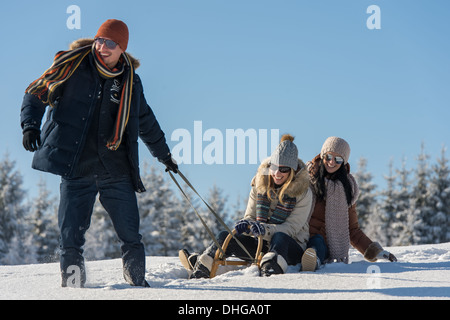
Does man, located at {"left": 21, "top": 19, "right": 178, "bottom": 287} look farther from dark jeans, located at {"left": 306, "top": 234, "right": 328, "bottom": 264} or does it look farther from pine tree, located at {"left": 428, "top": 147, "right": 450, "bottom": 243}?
pine tree, located at {"left": 428, "top": 147, "right": 450, "bottom": 243}

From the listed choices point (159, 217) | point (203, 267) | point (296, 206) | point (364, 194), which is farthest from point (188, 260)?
point (364, 194)

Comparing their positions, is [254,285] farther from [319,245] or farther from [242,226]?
[319,245]

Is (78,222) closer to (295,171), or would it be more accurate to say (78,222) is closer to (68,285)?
(68,285)

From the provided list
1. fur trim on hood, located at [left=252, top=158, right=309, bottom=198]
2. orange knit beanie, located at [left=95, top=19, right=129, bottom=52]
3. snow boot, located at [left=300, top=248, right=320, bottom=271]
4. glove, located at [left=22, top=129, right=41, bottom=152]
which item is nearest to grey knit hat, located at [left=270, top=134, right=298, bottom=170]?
fur trim on hood, located at [left=252, top=158, right=309, bottom=198]

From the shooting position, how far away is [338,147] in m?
5.43

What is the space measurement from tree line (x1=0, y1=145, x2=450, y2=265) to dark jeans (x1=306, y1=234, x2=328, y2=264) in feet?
68.6

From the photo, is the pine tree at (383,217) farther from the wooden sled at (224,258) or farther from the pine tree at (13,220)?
the wooden sled at (224,258)

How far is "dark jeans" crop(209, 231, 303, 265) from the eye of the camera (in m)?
4.68

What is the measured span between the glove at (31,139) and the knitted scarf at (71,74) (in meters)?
0.25

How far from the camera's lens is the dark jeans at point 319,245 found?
505 centimetres

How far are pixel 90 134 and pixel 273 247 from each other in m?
1.84

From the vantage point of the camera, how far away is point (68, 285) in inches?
153
